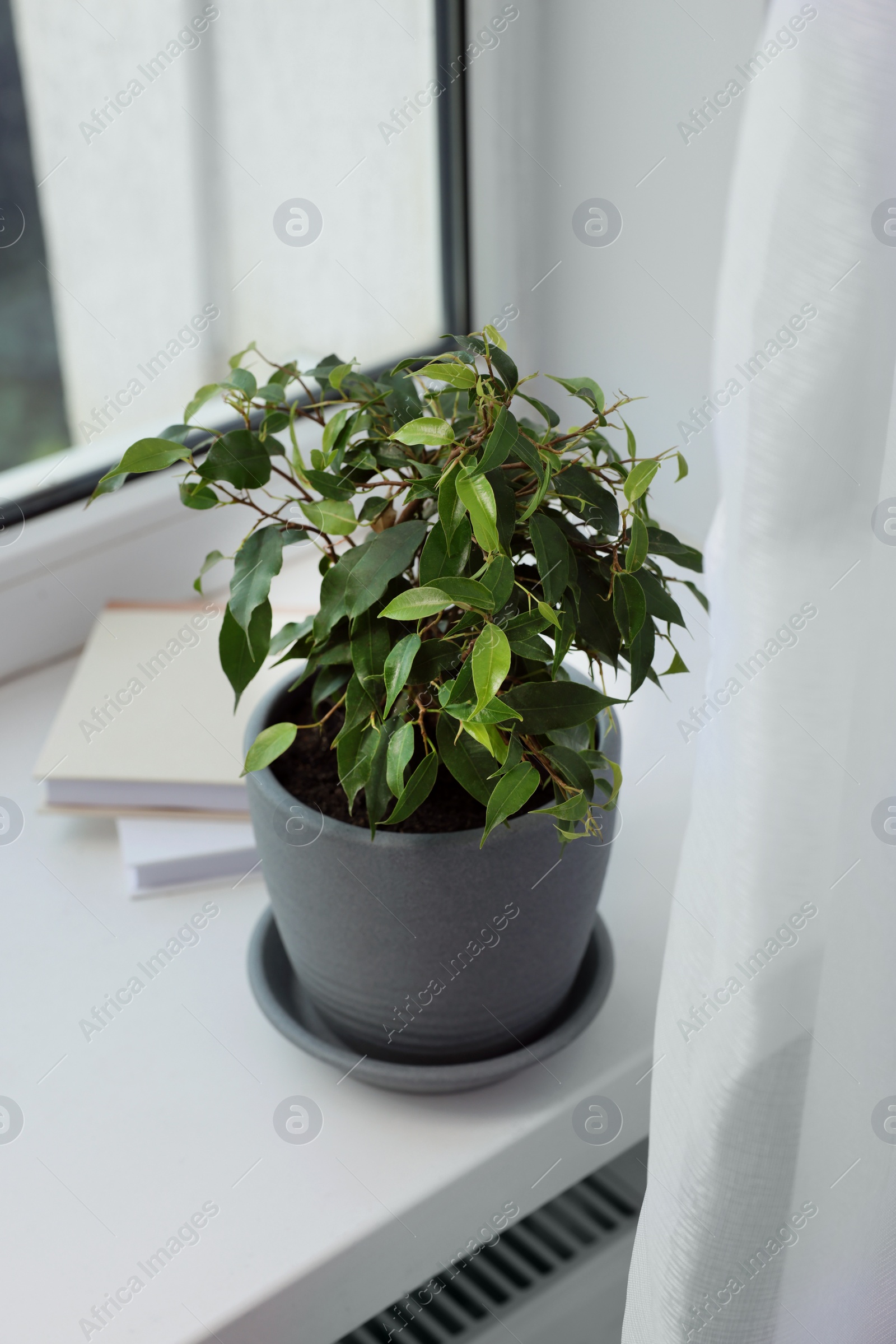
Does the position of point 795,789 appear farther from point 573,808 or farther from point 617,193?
point 617,193

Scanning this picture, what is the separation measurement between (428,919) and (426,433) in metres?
0.23

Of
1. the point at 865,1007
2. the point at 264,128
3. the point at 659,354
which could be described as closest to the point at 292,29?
the point at 264,128

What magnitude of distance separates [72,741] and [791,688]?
0.58 meters

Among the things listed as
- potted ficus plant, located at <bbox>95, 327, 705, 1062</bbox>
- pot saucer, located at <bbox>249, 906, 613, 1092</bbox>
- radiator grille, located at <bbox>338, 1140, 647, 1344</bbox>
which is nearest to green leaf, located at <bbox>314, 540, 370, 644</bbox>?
potted ficus plant, located at <bbox>95, 327, 705, 1062</bbox>

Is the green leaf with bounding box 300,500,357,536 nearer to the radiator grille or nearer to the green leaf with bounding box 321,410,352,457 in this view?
the green leaf with bounding box 321,410,352,457

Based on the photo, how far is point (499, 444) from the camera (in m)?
0.47

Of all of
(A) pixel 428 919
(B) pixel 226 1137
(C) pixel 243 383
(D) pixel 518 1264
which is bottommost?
(D) pixel 518 1264

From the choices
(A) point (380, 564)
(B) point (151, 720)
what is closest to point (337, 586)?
(A) point (380, 564)

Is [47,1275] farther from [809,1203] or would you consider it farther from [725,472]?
[725,472]

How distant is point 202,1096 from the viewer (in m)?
0.68

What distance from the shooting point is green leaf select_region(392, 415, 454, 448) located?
19.3 inches

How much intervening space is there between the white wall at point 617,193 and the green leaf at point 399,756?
1.87 ft

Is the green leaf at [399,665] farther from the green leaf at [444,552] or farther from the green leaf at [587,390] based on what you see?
the green leaf at [587,390]

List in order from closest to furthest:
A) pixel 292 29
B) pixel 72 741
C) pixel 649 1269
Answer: pixel 649 1269
pixel 72 741
pixel 292 29
